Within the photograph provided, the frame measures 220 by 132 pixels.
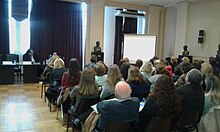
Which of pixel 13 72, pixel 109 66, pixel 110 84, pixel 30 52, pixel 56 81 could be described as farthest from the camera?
pixel 30 52

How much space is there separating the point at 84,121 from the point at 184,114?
4.01 ft

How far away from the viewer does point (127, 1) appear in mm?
8953

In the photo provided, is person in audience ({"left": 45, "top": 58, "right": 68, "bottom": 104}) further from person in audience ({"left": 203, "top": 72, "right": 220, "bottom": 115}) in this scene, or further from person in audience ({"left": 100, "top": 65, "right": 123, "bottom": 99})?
person in audience ({"left": 203, "top": 72, "right": 220, "bottom": 115})

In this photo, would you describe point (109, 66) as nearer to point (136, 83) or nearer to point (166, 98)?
point (136, 83)

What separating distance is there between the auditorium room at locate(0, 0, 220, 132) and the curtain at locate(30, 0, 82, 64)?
4cm

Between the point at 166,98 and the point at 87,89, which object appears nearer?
the point at 166,98

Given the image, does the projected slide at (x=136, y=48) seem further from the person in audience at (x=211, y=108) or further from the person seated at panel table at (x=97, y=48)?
the person in audience at (x=211, y=108)

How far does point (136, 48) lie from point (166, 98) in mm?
6149

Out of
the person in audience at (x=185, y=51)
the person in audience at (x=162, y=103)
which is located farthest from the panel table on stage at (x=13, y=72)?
the person in audience at (x=162, y=103)

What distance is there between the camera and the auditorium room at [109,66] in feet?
7.30

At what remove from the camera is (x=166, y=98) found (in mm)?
2113

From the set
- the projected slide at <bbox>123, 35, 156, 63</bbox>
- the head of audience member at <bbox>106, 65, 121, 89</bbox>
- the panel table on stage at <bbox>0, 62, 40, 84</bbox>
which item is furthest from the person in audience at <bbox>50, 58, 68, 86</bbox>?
the projected slide at <bbox>123, 35, 156, 63</bbox>

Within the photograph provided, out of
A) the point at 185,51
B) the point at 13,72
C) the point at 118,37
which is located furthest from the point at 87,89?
the point at 118,37

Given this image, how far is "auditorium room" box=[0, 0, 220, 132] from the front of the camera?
7.30 feet
